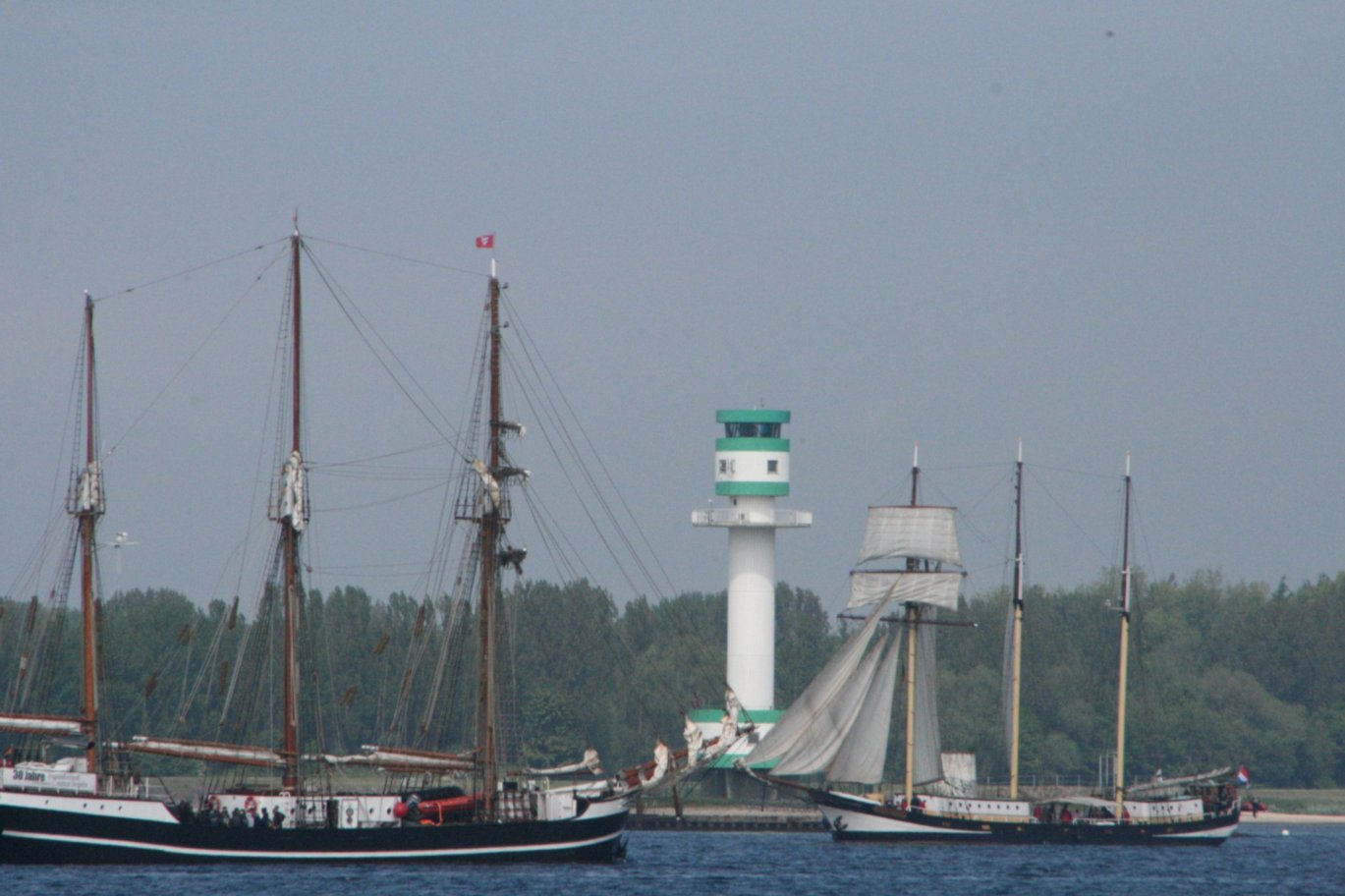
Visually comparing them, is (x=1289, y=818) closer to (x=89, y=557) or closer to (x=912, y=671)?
(x=912, y=671)

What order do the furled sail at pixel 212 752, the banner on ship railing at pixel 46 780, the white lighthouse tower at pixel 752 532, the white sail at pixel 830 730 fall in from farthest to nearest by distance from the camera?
the white lighthouse tower at pixel 752 532 → the white sail at pixel 830 730 → the furled sail at pixel 212 752 → the banner on ship railing at pixel 46 780

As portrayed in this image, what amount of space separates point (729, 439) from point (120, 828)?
50.8 metres

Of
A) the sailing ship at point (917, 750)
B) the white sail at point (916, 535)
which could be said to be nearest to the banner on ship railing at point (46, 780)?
the sailing ship at point (917, 750)

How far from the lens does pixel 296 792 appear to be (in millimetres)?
69938

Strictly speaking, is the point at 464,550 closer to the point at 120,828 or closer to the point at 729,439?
the point at 120,828

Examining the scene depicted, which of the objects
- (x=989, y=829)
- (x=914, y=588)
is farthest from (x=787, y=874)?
(x=914, y=588)

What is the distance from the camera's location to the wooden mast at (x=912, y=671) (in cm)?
9162

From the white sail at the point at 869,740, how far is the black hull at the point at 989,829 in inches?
54.9

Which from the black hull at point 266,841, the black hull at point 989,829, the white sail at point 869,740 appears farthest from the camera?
the white sail at point 869,740

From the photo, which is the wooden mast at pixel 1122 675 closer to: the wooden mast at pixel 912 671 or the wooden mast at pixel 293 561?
the wooden mast at pixel 912 671

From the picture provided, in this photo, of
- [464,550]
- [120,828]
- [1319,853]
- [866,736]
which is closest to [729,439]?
[866,736]

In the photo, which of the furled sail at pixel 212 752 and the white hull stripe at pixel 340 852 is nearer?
A: the white hull stripe at pixel 340 852

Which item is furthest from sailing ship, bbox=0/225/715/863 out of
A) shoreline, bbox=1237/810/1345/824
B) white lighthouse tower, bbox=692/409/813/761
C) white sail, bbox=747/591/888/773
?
shoreline, bbox=1237/810/1345/824

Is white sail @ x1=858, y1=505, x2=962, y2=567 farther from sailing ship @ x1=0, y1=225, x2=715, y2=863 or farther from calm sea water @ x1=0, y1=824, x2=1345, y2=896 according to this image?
sailing ship @ x1=0, y1=225, x2=715, y2=863
